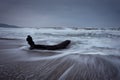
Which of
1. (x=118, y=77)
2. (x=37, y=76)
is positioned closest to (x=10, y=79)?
(x=37, y=76)

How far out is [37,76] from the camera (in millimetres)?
Answer: 1579

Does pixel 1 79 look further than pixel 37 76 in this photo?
No

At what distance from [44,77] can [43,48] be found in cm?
262

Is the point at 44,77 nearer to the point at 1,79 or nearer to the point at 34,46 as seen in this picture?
the point at 1,79

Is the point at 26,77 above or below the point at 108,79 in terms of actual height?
above

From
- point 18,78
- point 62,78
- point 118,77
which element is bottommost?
point 118,77

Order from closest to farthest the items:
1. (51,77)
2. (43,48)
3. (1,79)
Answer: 1. (1,79)
2. (51,77)
3. (43,48)

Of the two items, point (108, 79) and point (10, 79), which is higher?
point (10, 79)

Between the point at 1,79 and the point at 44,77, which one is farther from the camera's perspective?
the point at 44,77

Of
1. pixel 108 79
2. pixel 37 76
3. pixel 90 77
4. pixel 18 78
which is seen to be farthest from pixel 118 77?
pixel 18 78

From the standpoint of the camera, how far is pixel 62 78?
1521 mm

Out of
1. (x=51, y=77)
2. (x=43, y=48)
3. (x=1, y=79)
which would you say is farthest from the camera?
(x=43, y=48)

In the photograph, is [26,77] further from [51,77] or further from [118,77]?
[118,77]

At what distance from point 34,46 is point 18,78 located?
2.77 m
